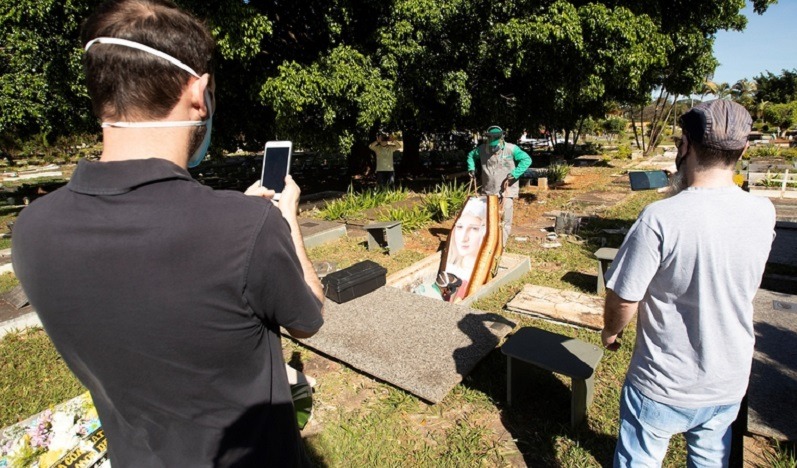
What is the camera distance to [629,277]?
1650mm

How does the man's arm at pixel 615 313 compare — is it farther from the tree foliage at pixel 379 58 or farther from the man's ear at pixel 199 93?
the tree foliage at pixel 379 58

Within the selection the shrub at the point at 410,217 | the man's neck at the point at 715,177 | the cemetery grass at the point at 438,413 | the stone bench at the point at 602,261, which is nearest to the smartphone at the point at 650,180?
the man's neck at the point at 715,177

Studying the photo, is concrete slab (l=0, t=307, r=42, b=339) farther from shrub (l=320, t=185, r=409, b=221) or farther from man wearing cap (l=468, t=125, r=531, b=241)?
man wearing cap (l=468, t=125, r=531, b=241)

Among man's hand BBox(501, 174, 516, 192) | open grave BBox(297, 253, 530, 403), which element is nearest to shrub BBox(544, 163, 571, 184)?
man's hand BBox(501, 174, 516, 192)

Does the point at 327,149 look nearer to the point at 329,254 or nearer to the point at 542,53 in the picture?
the point at 329,254

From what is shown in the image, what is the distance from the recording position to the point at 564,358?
279cm

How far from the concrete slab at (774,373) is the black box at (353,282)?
3413 mm

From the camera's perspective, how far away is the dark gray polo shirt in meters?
0.83

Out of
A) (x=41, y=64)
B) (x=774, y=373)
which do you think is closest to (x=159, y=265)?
(x=774, y=373)

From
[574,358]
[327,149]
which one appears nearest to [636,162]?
[327,149]

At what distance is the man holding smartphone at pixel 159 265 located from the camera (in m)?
0.84

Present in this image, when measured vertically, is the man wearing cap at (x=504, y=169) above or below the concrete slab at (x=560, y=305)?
above

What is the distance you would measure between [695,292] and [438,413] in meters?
2.06

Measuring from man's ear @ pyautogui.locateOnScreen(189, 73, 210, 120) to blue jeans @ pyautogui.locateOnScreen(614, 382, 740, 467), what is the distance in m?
1.92
